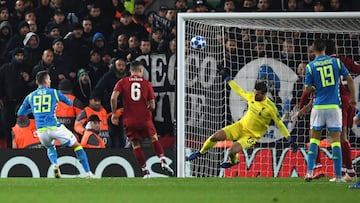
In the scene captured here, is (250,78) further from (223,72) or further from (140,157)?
(140,157)

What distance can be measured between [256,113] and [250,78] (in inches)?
53.9

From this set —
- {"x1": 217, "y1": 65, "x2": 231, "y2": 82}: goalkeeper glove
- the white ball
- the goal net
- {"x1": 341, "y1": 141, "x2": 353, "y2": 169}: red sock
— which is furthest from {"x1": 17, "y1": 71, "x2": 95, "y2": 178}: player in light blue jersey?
{"x1": 341, "y1": 141, "x2": 353, "y2": 169}: red sock

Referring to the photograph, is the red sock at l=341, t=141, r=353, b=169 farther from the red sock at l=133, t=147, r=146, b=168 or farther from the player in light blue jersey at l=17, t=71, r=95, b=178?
the player in light blue jersey at l=17, t=71, r=95, b=178

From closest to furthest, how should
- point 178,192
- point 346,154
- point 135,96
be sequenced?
point 178,192 → point 346,154 → point 135,96

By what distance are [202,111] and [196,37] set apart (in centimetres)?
140

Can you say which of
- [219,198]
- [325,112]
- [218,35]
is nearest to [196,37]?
[218,35]

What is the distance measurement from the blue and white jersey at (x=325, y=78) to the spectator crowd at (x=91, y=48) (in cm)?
398

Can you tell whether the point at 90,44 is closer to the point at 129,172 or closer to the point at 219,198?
the point at 129,172

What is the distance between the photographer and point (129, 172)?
17594 millimetres

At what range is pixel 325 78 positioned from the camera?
1343cm

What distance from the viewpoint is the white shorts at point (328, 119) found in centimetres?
1346

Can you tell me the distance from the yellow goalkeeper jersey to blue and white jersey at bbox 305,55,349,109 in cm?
246

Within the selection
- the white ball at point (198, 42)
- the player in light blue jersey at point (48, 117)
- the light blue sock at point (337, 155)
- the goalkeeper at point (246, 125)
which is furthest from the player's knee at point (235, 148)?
the light blue sock at point (337, 155)

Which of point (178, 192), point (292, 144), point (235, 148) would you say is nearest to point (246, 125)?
point (235, 148)
